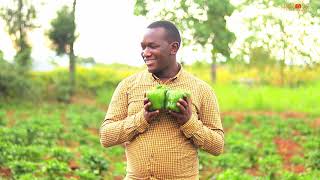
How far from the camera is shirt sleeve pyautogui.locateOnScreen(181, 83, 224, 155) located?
2.68 m

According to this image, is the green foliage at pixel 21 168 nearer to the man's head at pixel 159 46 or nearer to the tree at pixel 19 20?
the man's head at pixel 159 46

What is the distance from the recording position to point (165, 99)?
2627 millimetres

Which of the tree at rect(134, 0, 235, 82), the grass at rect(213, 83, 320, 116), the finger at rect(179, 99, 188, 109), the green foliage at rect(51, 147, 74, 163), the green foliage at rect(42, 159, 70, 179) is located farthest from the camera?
the grass at rect(213, 83, 320, 116)

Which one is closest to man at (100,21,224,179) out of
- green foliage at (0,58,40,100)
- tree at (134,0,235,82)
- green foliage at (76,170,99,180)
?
tree at (134,0,235,82)

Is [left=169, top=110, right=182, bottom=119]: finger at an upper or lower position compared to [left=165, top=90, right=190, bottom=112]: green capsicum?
lower

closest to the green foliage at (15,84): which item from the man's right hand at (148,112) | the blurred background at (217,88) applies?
the blurred background at (217,88)

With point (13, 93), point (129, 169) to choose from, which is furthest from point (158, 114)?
point (13, 93)

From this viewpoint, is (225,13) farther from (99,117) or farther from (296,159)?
(99,117)

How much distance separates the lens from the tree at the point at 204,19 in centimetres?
488

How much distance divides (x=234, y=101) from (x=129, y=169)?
73.2 feet

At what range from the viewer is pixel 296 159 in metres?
10.6

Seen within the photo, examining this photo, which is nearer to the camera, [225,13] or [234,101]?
[225,13]

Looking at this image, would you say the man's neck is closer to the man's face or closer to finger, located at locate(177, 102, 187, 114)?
the man's face

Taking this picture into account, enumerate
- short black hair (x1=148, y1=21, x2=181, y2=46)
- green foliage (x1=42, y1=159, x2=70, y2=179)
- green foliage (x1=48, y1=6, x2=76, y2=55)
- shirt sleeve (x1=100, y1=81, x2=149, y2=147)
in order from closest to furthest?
shirt sleeve (x1=100, y1=81, x2=149, y2=147) → short black hair (x1=148, y1=21, x2=181, y2=46) → green foliage (x1=42, y1=159, x2=70, y2=179) → green foliage (x1=48, y1=6, x2=76, y2=55)
